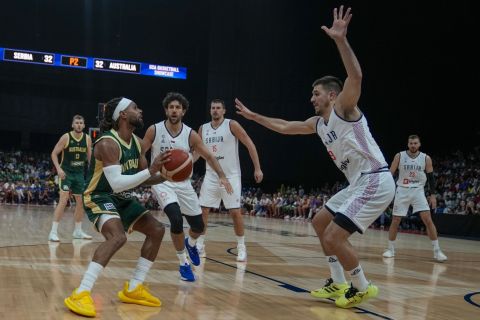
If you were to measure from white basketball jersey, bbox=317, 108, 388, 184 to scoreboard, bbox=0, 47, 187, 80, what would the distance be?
67.4 feet

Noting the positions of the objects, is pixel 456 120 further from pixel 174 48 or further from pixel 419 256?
pixel 419 256

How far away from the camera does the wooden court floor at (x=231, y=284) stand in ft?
14.2

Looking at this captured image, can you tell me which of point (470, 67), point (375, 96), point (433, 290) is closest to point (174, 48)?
point (375, 96)

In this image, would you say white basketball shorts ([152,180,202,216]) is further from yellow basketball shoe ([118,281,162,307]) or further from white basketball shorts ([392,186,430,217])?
white basketball shorts ([392,186,430,217])

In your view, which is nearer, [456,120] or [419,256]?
[419,256]

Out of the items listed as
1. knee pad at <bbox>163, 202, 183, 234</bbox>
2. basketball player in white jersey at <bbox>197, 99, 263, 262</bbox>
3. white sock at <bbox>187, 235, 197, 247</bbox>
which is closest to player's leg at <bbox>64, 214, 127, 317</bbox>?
knee pad at <bbox>163, 202, 183, 234</bbox>

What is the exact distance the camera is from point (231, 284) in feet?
18.4

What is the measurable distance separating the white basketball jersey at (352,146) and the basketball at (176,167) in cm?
125

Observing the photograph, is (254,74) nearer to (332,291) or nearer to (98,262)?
(332,291)

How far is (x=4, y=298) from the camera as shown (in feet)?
14.4

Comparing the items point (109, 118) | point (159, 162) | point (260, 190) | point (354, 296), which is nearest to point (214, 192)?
point (109, 118)

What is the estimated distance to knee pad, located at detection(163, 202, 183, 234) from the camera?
18.7 ft

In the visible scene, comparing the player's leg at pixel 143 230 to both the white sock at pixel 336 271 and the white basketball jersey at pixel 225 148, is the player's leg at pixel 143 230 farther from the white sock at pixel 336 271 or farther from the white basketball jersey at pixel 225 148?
the white basketball jersey at pixel 225 148

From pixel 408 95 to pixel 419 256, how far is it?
54.4 feet
